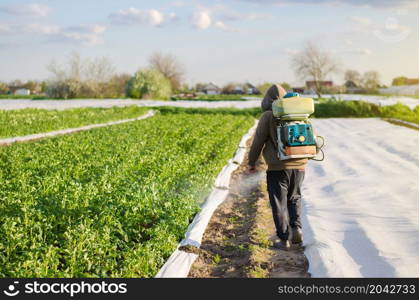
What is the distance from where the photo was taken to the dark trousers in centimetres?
602

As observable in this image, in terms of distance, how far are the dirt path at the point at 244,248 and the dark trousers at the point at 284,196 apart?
0.35 metres

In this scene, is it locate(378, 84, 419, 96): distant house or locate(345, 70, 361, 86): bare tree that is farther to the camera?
locate(345, 70, 361, 86): bare tree

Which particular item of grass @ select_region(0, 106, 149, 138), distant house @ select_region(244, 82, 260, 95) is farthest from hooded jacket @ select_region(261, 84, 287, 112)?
distant house @ select_region(244, 82, 260, 95)

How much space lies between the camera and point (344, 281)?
473cm

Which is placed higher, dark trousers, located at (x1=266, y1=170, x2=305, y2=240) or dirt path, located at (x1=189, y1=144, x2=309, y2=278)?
dark trousers, located at (x1=266, y1=170, x2=305, y2=240)

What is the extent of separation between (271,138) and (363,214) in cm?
239

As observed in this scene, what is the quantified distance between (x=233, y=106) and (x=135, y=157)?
1020 inches

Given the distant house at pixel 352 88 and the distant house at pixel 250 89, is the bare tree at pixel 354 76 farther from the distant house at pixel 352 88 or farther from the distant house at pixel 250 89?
the distant house at pixel 250 89

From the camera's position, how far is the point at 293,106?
5.48 m

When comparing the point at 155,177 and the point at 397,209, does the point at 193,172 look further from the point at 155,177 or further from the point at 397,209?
the point at 397,209

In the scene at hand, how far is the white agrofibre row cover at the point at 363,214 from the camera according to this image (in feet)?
18.0

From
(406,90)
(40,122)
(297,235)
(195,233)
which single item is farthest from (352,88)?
(195,233)

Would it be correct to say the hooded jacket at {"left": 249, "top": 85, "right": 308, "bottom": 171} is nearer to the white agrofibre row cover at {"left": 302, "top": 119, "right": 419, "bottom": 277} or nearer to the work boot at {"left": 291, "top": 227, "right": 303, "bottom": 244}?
the work boot at {"left": 291, "top": 227, "right": 303, "bottom": 244}

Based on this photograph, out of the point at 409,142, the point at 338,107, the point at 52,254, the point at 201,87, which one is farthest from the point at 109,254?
the point at 201,87
